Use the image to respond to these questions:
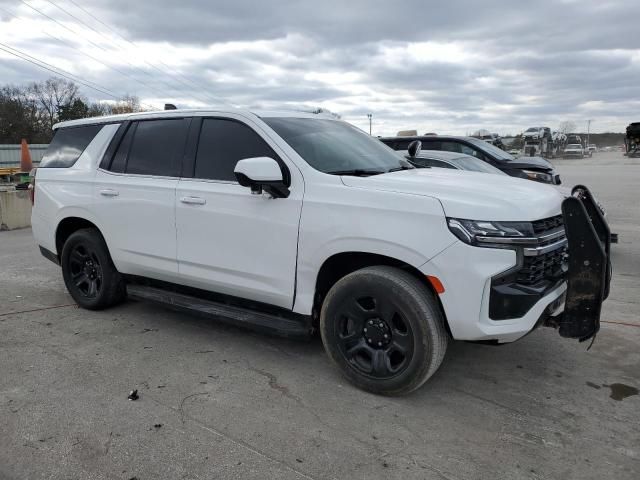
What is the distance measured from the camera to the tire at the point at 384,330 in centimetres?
312

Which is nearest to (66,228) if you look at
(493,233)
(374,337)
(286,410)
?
(286,410)

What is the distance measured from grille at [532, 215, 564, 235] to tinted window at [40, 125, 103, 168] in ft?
13.2

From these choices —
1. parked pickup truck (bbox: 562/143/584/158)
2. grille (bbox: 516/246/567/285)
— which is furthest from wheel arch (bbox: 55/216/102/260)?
parked pickup truck (bbox: 562/143/584/158)

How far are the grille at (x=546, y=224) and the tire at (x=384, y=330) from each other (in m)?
0.71

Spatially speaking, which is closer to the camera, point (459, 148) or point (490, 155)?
point (490, 155)

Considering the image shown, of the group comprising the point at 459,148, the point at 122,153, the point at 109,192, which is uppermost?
the point at 459,148

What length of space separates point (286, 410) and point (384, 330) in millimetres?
785

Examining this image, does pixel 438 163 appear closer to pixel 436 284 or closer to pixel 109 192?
pixel 109 192

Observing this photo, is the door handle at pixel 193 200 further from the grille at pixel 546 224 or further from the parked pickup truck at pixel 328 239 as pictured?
the grille at pixel 546 224

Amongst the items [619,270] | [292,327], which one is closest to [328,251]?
[292,327]

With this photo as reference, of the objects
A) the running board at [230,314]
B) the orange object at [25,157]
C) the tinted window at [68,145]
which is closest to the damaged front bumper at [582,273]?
the running board at [230,314]

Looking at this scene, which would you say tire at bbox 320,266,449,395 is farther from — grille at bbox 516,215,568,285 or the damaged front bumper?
the damaged front bumper

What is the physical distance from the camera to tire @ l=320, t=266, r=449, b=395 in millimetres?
3117

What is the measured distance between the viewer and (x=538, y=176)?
948cm
